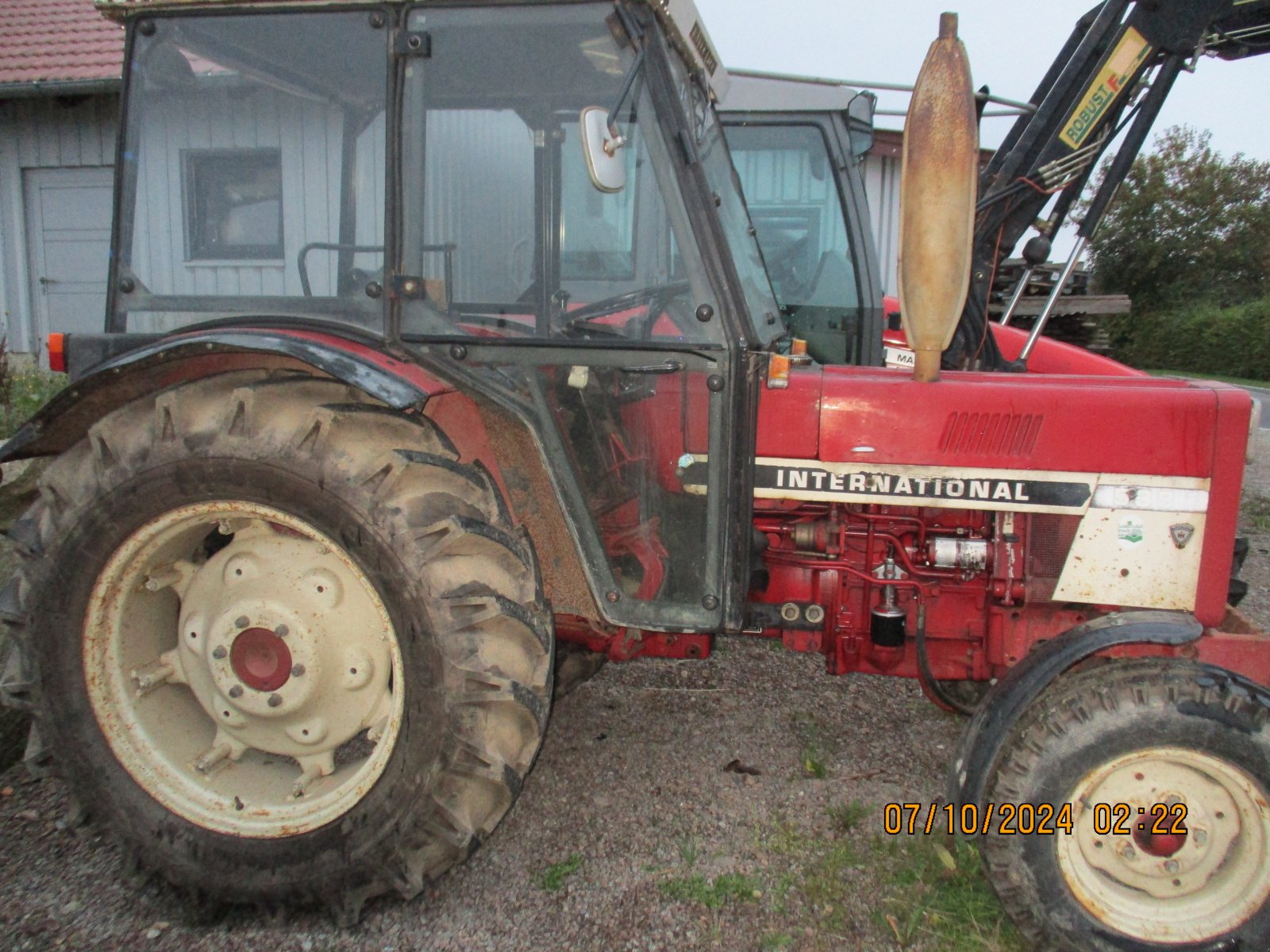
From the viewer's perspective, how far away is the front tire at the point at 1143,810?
215 centimetres

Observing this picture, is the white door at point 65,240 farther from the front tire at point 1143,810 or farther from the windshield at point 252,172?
the front tire at point 1143,810

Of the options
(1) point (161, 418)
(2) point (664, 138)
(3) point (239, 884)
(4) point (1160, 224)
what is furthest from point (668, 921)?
(4) point (1160, 224)

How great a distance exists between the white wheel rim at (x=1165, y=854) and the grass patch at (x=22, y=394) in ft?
20.1

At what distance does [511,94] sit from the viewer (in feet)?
7.63

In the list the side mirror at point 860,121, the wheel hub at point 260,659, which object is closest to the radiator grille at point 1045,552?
the wheel hub at point 260,659

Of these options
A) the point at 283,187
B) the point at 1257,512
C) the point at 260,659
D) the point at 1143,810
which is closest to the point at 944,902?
the point at 1143,810

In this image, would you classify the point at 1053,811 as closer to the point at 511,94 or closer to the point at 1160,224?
the point at 511,94

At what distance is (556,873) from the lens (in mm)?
2543

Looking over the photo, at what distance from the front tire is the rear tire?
117 cm

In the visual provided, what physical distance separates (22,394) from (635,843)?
20.8ft

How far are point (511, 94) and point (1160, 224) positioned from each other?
1281 inches

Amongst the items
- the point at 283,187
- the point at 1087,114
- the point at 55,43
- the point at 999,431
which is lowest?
the point at 999,431

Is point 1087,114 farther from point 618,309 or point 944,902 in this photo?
point 944,902

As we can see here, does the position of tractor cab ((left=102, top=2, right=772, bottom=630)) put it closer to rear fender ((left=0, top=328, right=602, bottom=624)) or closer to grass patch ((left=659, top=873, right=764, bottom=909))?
rear fender ((left=0, top=328, right=602, bottom=624))
